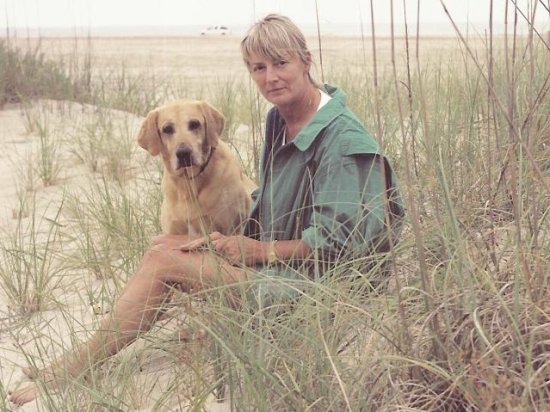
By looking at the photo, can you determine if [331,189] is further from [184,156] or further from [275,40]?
[184,156]

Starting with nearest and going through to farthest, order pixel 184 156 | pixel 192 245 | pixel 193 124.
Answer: pixel 192 245
pixel 184 156
pixel 193 124

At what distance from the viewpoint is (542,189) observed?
7.62 feet

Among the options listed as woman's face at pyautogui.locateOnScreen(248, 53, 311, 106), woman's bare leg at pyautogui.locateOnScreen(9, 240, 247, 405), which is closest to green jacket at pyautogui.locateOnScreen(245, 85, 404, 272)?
woman's face at pyautogui.locateOnScreen(248, 53, 311, 106)

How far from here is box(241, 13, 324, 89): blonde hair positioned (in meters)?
2.67

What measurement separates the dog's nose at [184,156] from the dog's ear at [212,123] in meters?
0.16

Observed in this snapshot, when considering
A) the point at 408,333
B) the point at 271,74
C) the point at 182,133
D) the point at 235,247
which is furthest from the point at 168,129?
the point at 408,333

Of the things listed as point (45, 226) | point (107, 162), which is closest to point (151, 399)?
point (45, 226)

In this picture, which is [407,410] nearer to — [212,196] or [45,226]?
[212,196]

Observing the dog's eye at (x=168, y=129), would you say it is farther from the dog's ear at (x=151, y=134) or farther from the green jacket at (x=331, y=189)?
the green jacket at (x=331, y=189)

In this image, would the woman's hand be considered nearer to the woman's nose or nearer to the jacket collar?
the jacket collar

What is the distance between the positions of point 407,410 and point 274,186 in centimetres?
124

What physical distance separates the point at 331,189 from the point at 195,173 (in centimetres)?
91

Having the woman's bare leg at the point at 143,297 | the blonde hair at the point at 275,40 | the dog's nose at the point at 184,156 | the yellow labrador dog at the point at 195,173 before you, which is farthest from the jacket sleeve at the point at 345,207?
the dog's nose at the point at 184,156

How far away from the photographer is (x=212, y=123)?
11.0 ft
